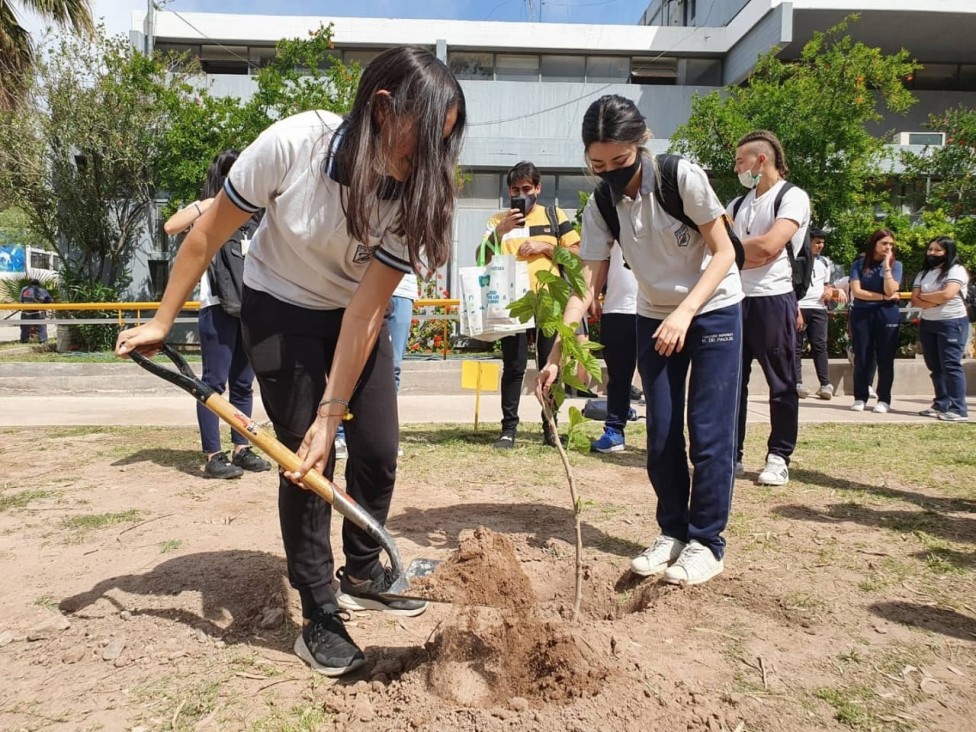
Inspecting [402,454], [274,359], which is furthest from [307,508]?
[402,454]

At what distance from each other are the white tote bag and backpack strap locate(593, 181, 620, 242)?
2350 millimetres

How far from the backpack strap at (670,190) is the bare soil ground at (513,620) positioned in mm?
1411

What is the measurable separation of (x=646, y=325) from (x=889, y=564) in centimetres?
143

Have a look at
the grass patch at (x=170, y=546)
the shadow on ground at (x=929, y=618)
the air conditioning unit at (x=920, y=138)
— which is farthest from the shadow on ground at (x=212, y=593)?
the air conditioning unit at (x=920, y=138)

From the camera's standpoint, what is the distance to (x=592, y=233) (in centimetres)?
327

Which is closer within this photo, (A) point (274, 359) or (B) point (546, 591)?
(A) point (274, 359)

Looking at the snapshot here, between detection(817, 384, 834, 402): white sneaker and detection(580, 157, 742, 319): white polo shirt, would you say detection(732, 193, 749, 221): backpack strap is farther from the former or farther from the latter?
detection(817, 384, 834, 402): white sneaker

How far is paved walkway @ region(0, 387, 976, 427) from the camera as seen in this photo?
7352mm

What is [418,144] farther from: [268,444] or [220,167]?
[220,167]

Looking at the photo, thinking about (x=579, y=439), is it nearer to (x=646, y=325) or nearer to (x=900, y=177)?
(x=646, y=325)

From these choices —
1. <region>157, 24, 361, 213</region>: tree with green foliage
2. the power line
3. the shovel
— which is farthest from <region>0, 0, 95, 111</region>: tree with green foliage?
the shovel

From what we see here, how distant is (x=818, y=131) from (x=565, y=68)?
29.1ft

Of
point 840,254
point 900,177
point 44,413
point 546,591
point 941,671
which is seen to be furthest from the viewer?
point 900,177

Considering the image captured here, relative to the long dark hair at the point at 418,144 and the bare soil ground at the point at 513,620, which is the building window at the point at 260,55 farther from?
the long dark hair at the point at 418,144
